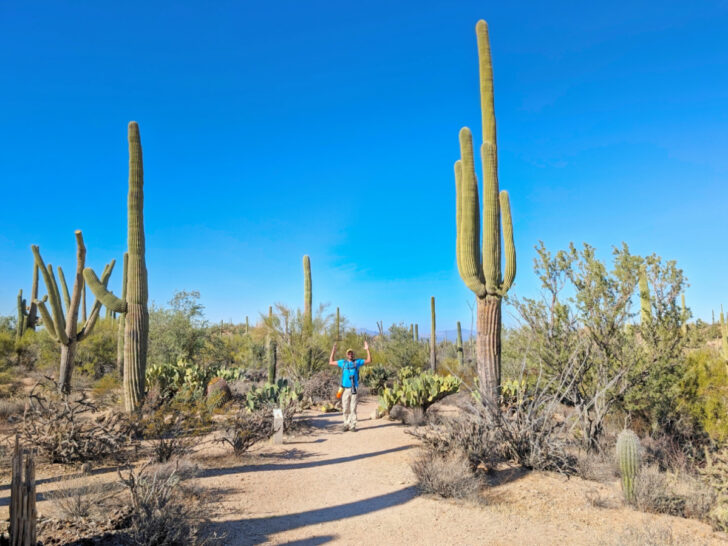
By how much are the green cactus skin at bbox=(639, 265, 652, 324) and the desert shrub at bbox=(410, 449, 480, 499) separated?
4.72 metres

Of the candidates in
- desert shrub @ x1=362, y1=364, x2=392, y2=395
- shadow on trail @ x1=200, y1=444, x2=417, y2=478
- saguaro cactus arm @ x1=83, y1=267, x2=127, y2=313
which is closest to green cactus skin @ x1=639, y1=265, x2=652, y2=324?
shadow on trail @ x1=200, y1=444, x2=417, y2=478

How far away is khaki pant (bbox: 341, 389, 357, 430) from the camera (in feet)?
35.8

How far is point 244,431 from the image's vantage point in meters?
8.27

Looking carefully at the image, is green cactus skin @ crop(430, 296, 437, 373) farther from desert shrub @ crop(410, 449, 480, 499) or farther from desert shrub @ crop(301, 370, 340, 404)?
desert shrub @ crop(410, 449, 480, 499)

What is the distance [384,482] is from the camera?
24.2 feet

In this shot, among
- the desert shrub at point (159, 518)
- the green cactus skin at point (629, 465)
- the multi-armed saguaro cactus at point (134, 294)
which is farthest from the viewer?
the multi-armed saguaro cactus at point (134, 294)

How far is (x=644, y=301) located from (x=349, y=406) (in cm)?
667

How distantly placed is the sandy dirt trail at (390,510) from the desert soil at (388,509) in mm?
13

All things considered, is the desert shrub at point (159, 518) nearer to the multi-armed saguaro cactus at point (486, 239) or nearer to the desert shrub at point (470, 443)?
the desert shrub at point (470, 443)

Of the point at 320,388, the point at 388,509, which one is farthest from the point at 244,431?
the point at 320,388

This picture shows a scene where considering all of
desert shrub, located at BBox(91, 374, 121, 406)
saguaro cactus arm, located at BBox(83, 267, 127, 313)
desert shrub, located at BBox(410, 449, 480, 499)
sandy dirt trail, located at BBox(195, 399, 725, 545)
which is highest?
saguaro cactus arm, located at BBox(83, 267, 127, 313)

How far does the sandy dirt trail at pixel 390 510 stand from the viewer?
5.39 m

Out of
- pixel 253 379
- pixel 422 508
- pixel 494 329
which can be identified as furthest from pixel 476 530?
pixel 253 379

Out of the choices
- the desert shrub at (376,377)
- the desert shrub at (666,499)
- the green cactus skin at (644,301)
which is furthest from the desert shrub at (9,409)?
the green cactus skin at (644,301)
